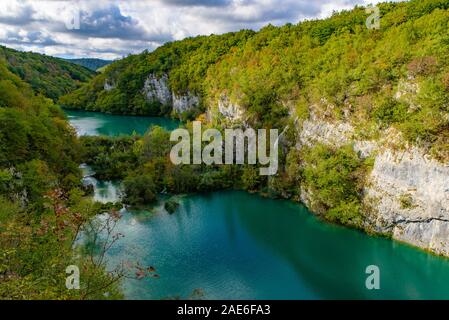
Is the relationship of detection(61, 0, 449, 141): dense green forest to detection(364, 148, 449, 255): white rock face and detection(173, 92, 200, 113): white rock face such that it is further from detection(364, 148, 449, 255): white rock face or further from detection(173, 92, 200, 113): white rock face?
detection(173, 92, 200, 113): white rock face

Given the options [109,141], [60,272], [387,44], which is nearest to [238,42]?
[109,141]

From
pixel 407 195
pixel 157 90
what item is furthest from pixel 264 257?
pixel 157 90

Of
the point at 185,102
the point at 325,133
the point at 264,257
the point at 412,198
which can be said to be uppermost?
the point at 185,102

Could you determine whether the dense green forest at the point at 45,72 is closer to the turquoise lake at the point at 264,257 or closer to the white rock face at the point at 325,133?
the white rock face at the point at 325,133

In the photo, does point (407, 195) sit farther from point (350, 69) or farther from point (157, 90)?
point (157, 90)

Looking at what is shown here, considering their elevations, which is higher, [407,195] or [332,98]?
[332,98]

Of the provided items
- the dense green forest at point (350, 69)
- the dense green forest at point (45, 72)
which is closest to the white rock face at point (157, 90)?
the dense green forest at point (350, 69)
